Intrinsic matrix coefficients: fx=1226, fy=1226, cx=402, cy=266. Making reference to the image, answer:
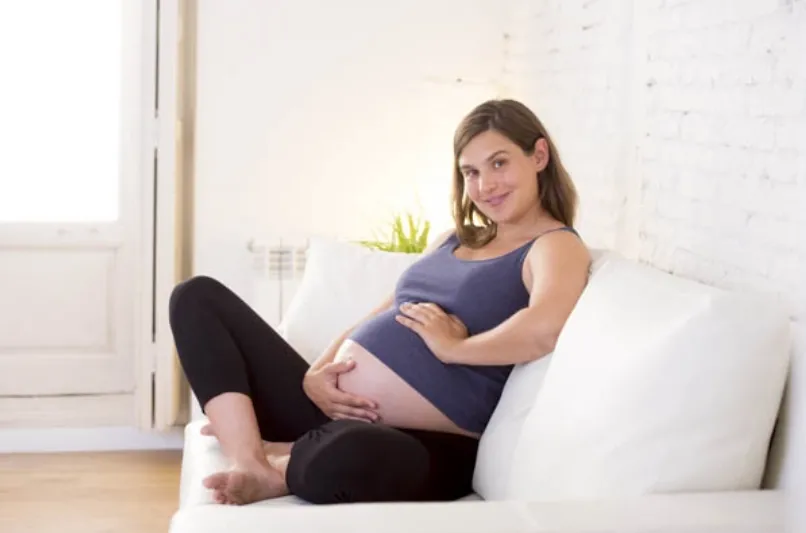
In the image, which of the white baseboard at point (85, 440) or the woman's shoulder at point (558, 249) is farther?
the white baseboard at point (85, 440)

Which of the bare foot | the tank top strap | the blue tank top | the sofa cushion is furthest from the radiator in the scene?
the sofa cushion

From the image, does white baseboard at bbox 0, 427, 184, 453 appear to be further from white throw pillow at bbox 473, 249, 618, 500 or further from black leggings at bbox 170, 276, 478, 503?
white throw pillow at bbox 473, 249, 618, 500

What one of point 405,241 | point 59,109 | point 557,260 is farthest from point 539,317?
point 59,109

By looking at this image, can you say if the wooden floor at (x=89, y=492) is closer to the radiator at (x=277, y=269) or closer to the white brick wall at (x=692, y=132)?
the radiator at (x=277, y=269)

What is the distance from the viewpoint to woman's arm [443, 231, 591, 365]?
7.46ft

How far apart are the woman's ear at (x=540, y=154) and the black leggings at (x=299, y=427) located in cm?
60

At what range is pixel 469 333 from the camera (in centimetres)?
244

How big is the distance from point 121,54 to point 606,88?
187 centimetres

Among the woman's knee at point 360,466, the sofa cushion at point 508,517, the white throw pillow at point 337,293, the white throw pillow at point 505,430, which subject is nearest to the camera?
the sofa cushion at point 508,517

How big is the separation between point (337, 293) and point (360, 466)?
2.90ft

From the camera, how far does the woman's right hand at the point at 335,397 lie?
7.99 ft

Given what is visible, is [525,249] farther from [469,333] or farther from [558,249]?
[469,333]

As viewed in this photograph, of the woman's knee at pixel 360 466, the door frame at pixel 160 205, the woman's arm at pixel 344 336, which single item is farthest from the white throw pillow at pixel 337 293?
the door frame at pixel 160 205

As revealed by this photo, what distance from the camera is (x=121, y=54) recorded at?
4266mm
